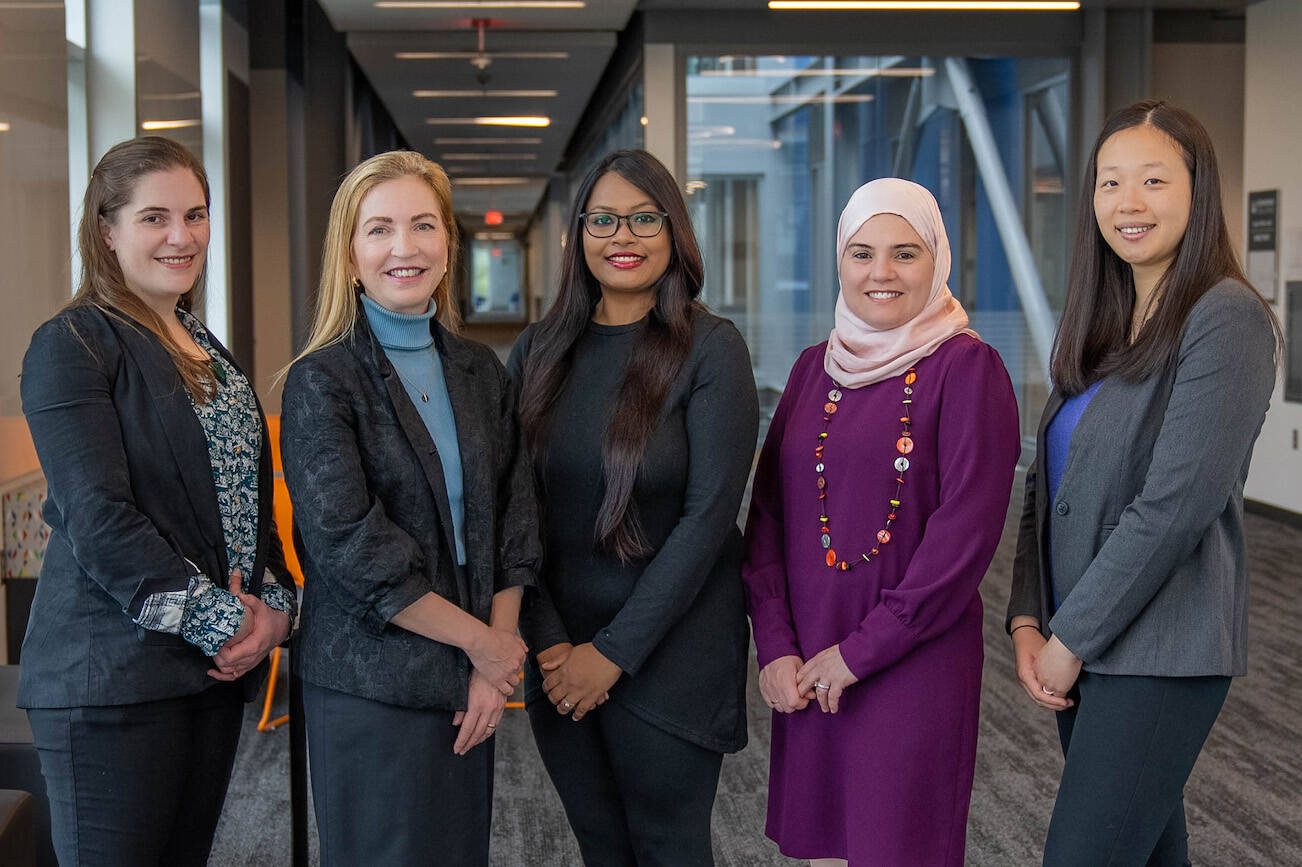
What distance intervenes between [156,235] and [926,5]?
8012 mm

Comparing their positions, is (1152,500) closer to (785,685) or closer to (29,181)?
(785,685)

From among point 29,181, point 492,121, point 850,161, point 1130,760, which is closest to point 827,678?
point 1130,760

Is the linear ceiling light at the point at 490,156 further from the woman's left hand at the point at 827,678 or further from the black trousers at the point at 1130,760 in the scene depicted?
the black trousers at the point at 1130,760

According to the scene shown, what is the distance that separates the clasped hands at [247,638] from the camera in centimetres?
207

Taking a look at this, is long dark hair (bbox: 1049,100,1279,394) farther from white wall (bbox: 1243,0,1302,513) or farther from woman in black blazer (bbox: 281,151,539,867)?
white wall (bbox: 1243,0,1302,513)

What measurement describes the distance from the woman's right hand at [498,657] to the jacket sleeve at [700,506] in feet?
0.65

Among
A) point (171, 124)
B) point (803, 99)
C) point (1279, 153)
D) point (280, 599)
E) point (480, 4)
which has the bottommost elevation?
point (280, 599)

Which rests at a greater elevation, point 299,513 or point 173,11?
point 173,11

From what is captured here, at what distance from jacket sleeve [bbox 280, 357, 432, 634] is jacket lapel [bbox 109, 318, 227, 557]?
180 millimetres

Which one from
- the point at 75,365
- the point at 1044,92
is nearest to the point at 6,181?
the point at 75,365

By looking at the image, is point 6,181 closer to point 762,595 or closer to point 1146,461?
point 762,595

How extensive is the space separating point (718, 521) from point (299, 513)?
699 millimetres

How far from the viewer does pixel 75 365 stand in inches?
76.6

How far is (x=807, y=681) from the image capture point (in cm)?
222
